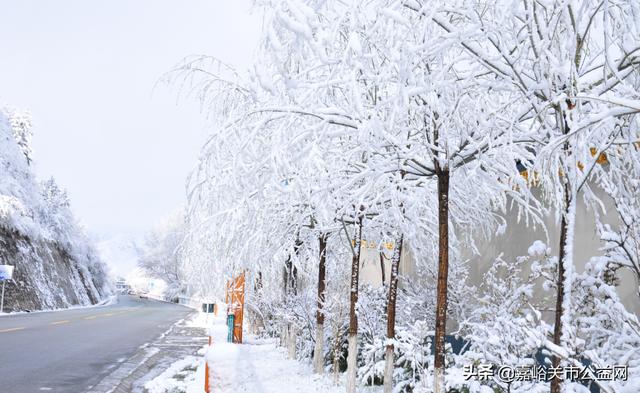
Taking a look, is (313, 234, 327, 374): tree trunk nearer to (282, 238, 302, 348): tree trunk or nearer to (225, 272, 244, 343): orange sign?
(282, 238, 302, 348): tree trunk

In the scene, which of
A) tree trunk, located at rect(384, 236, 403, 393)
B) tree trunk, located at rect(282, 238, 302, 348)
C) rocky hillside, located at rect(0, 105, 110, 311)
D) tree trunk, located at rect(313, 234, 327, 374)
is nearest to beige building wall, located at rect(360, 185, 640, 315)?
tree trunk, located at rect(384, 236, 403, 393)

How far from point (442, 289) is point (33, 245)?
43.3 metres

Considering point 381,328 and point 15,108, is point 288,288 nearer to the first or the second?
point 381,328

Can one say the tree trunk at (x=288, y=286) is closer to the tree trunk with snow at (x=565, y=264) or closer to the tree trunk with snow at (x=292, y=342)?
the tree trunk with snow at (x=292, y=342)

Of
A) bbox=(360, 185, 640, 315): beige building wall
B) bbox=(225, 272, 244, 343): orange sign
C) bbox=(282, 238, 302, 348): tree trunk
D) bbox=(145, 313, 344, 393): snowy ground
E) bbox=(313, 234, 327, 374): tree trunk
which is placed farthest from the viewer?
bbox=(225, 272, 244, 343): orange sign

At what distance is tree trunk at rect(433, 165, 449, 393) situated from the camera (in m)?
5.82

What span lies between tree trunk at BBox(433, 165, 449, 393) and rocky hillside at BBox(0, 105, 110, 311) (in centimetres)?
3428

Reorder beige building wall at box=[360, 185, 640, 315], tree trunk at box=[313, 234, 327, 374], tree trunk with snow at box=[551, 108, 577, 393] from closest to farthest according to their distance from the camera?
tree trunk with snow at box=[551, 108, 577, 393] < beige building wall at box=[360, 185, 640, 315] < tree trunk at box=[313, 234, 327, 374]

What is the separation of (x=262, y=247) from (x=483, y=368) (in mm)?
6199

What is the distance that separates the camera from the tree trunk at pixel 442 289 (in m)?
5.82

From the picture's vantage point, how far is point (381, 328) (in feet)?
39.8

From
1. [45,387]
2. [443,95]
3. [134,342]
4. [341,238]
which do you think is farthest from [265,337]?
[443,95]

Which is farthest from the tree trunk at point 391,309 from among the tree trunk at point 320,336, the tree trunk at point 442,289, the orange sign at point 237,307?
the orange sign at point 237,307

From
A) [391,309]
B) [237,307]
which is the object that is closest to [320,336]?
[391,309]
